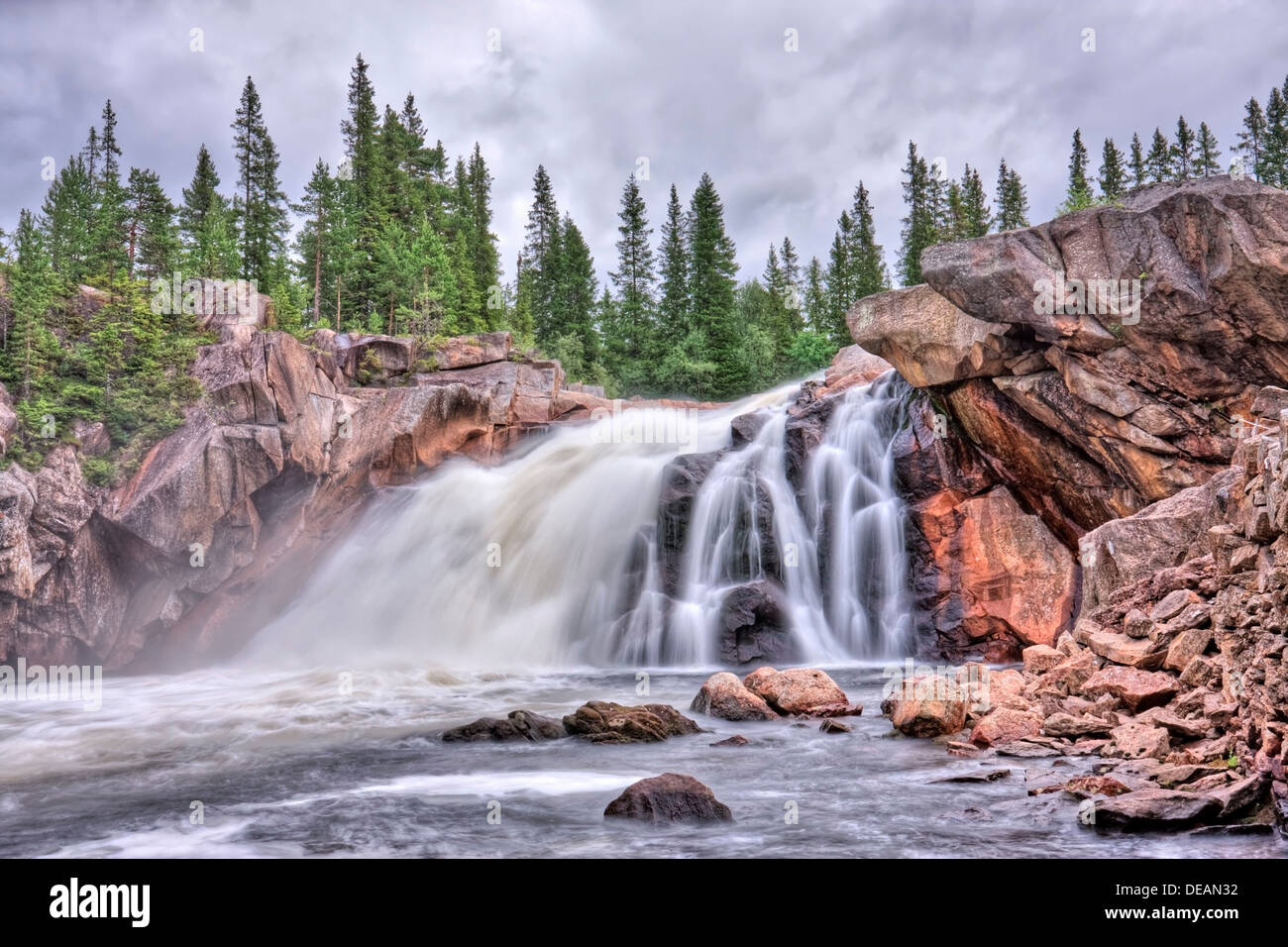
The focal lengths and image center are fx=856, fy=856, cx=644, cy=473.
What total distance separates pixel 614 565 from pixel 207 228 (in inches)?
1517

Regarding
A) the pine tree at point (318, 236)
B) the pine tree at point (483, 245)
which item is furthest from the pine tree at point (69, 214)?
the pine tree at point (483, 245)

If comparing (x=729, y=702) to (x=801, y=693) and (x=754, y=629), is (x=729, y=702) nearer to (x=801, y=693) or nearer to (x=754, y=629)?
(x=801, y=693)

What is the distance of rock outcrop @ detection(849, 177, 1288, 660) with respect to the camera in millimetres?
14883

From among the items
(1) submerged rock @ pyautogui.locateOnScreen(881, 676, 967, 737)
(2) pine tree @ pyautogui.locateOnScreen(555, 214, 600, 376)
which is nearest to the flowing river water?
(1) submerged rock @ pyautogui.locateOnScreen(881, 676, 967, 737)

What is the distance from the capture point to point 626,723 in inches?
444

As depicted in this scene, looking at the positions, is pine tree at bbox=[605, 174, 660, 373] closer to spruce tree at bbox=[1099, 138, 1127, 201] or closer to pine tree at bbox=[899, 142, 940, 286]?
pine tree at bbox=[899, 142, 940, 286]

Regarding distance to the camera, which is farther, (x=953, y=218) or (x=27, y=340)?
(x=953, y=218)

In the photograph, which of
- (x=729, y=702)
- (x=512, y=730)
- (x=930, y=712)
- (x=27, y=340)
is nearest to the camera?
(x=930, y=712)

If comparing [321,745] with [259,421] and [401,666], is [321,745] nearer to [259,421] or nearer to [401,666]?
[401,666]

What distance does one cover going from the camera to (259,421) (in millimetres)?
20375

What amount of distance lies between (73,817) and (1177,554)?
14.1 meters

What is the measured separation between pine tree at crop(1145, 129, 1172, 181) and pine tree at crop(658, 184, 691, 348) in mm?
41655

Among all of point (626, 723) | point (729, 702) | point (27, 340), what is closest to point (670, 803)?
point (626, 723)
